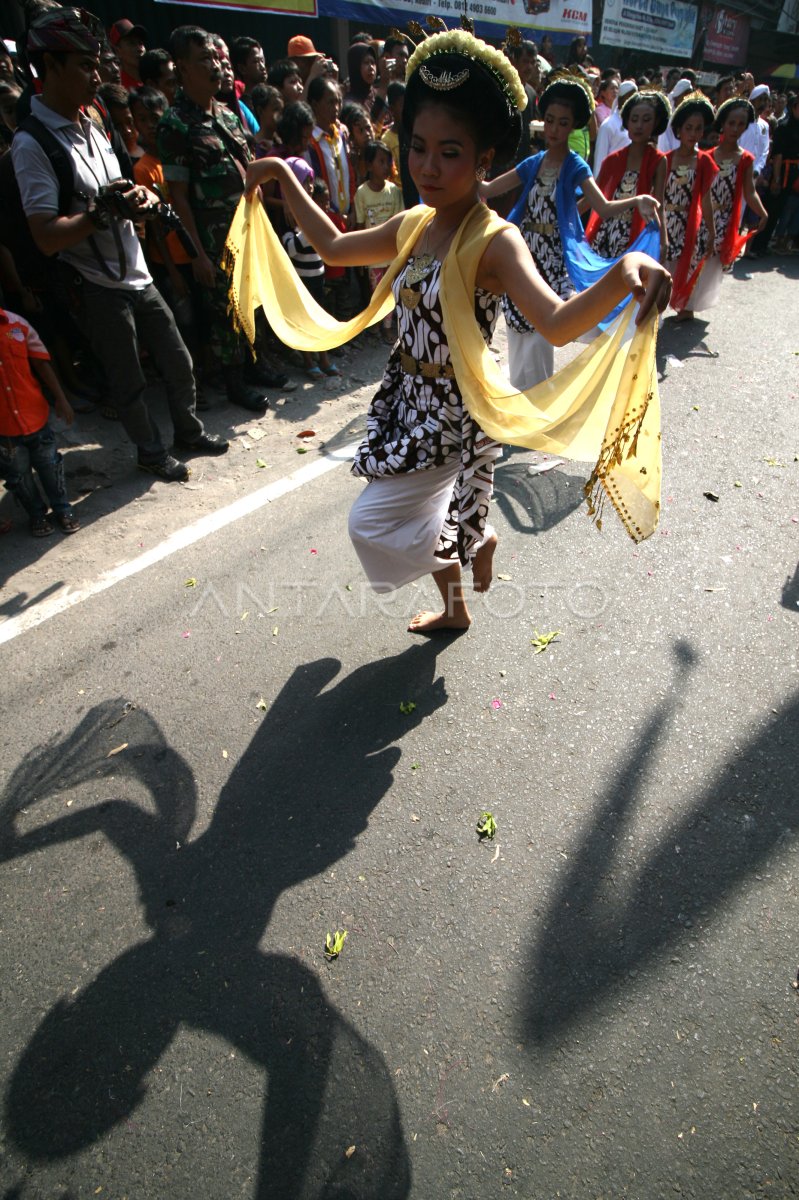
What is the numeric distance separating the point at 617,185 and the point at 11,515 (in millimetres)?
5340

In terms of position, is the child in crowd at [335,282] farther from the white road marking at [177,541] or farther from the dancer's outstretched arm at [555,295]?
the dancer's outstretched arm at [555,295]

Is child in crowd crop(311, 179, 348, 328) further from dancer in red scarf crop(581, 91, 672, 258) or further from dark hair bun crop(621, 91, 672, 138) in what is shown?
dark hair bun crop(621, 91, 672, 138)

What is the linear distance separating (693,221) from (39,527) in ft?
20.1

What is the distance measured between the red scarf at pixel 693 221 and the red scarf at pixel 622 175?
14.2 inches

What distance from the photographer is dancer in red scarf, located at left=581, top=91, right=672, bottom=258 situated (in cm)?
525

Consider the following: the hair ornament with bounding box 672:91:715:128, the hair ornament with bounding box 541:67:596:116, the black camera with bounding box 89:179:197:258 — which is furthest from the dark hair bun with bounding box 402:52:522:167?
the hair ornament with bounding box 672:91:715:128

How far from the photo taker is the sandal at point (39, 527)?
12.3 ft

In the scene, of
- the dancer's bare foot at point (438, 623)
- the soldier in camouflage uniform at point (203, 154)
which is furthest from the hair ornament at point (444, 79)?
the soldier in camouflage uniform at point (203, 154)

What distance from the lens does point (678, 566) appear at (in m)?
3.65

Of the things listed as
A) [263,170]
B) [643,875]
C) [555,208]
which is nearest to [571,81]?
[555,208]

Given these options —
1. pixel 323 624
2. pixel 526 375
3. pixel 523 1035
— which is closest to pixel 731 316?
pixel 526 375

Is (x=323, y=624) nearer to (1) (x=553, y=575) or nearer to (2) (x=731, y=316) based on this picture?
(1) (x=553, y=575)

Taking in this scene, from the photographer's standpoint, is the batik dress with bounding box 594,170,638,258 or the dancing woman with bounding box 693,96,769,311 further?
the dancing woman with bounding box 693,96,769,311

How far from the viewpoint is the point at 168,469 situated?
4277mm
